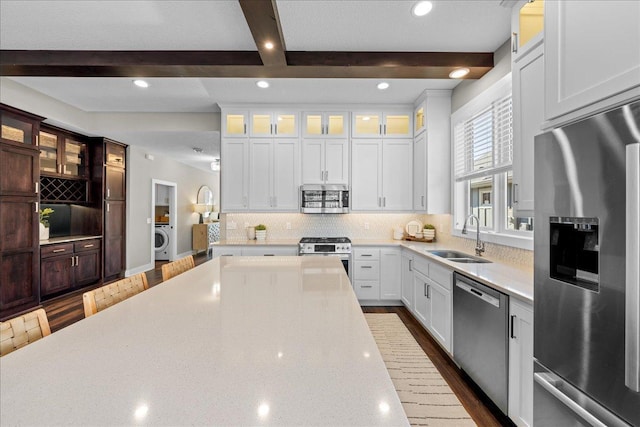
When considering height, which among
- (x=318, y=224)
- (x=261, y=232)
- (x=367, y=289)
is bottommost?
(x=367, y=289)

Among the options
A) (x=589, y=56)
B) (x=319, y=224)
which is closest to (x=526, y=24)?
(x=589, y=56)

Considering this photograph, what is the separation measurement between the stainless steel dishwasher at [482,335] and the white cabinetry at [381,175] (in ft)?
6.70

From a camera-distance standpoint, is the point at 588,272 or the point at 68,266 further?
the point at 68,266

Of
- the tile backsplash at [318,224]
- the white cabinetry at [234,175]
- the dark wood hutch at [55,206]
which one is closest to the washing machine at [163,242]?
the dark wood hutch at [55,206]

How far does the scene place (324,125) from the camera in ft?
14.5

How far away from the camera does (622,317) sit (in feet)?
3.19

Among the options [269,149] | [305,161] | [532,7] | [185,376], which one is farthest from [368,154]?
[185,376]

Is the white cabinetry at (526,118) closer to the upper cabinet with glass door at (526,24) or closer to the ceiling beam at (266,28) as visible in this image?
the upper cabinet with glass door at (526,24)

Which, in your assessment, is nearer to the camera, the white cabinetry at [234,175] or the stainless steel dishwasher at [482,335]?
the stainless steel dishwasher at [482,335]

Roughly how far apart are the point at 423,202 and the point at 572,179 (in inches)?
115

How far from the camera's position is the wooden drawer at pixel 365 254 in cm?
417

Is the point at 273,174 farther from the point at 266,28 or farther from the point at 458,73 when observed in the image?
the point at 458,73

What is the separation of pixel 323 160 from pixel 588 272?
11.6ft

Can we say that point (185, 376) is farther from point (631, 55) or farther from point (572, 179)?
point (631, 55)
